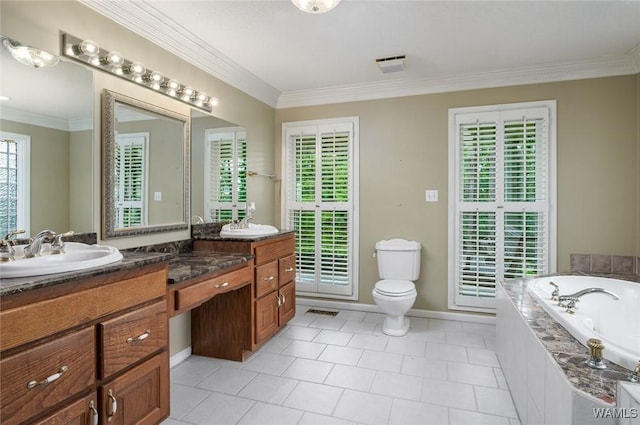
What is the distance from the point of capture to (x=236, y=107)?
3193mm

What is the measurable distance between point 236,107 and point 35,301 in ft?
7.93

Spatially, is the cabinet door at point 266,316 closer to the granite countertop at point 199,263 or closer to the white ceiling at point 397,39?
the granite countertop at point 199,263

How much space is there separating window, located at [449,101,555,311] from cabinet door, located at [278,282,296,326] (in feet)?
5.05

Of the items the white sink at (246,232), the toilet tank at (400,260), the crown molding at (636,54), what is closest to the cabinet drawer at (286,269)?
the white sink at (246,232)

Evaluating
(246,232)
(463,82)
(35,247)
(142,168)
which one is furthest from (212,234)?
(463,82)

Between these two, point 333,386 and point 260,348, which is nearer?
point 333,386

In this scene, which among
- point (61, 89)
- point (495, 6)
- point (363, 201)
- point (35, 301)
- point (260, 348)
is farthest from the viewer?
point (363, 201)

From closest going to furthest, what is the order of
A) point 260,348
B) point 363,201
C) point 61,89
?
point 61,89 < point 260,348 < point 363,201

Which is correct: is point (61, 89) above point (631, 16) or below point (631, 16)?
below

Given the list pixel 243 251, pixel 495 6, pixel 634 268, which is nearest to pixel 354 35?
pixel 495 6

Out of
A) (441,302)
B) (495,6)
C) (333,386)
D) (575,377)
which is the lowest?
(333,386)

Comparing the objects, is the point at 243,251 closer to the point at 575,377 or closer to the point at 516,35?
the point at 575,377

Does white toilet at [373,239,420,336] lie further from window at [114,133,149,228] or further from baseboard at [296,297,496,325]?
window at [114,133,149,228]

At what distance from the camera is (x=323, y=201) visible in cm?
375
